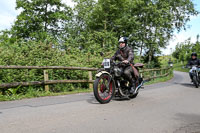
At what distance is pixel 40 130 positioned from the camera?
10.7ft

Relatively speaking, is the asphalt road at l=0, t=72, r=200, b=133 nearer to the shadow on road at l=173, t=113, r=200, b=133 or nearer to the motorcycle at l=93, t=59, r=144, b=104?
the shadow on road at l=173, t=113, r=200, b=133

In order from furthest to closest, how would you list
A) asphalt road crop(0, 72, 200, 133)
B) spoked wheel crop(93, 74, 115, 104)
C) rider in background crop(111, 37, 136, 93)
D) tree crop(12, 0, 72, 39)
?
tree crop(12, 0, 72, 39) < rider in background crop(111, 37, 136, 93) < spoked wheel crop(93, 74, 115, 104) < asphalt road crop(0, 72, 200, 133)

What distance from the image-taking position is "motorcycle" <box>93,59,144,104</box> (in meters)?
5.57

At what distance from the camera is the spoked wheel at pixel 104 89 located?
5520 mm

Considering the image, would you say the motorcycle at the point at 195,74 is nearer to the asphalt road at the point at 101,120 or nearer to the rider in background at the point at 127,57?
the rider in background at the point at 127,57

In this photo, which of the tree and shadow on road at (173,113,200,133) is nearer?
shadow on road at (173,113,200,133)

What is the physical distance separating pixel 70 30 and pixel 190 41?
49172 millimetres

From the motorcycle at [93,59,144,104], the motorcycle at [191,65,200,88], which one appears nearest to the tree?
the motorcycle at [191,65,200,88]

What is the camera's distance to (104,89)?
19.0ft

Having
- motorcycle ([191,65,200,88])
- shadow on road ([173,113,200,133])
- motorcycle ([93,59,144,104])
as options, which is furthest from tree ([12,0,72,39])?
shadow on road ([173,113,200,133])

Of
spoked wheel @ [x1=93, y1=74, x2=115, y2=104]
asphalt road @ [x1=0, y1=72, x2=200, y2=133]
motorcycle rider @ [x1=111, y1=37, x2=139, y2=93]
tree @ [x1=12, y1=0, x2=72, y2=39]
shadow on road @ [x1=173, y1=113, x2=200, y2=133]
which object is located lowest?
shadow on road @ [x1=173, y1=113, x2=200, y2=133]

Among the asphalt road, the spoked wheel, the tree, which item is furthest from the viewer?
the tree

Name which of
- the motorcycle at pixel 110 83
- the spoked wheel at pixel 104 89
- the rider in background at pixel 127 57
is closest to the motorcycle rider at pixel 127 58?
the rider in background at pixel 127 57

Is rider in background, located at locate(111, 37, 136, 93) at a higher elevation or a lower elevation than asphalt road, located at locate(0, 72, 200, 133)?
higher
